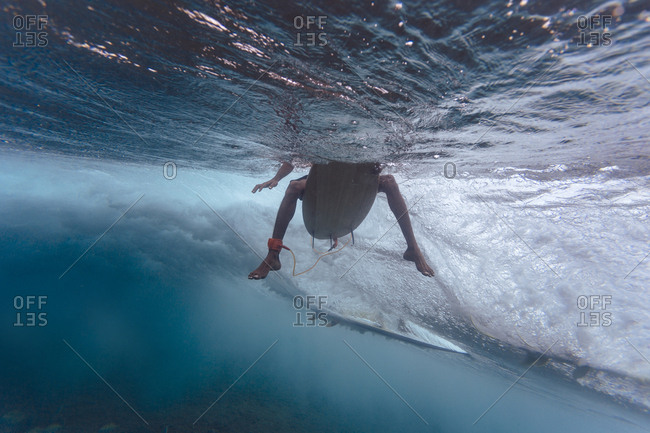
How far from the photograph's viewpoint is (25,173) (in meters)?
20.1

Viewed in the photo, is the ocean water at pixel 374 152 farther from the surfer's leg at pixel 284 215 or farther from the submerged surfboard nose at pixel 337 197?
the surfer's leg at pixel 284 215

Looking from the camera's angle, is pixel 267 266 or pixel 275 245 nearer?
pixel 267 266

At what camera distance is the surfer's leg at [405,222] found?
17.3ft

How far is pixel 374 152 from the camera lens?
6.91 m

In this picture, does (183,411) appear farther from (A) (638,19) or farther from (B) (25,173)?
(A) (638,19)

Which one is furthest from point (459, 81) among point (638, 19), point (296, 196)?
point (296, 196)

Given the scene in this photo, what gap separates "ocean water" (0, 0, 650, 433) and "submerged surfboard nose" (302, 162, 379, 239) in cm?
70

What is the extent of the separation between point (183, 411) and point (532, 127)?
22943 millimetres

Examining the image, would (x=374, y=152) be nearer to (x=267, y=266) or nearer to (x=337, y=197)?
(x=337, y=197)

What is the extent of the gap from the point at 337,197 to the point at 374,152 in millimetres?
1672

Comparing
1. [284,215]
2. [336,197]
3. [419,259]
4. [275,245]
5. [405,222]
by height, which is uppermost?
[336,197]

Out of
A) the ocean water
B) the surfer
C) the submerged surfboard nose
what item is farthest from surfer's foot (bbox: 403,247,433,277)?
the ocean water

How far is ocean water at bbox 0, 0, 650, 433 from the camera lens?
9.86 feet

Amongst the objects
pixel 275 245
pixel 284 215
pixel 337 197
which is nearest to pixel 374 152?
pixel 337 197
